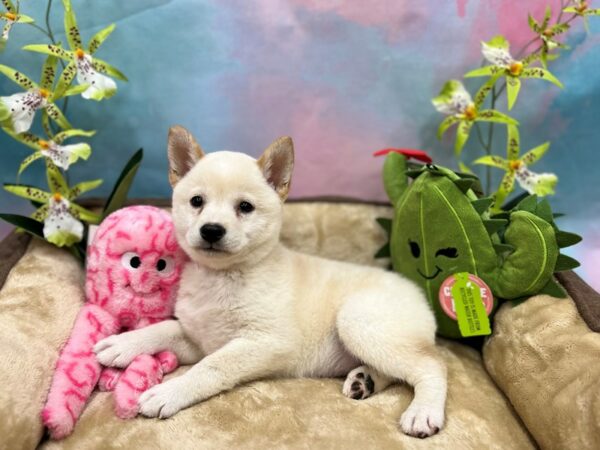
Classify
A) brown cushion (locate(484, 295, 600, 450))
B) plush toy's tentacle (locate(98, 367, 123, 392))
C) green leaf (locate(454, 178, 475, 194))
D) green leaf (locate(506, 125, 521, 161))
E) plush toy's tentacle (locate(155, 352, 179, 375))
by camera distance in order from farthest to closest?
green leaf (locate(506, 125, 521, 161)), green leaf (locate(454, 178, 475, 194)), plush toy's tentacle (locate(155, 352, 179, 375)), plush toy's tentacle (locate(98, 367, 123, 392)), brown cushion (locate(484, 295, 600, 450))

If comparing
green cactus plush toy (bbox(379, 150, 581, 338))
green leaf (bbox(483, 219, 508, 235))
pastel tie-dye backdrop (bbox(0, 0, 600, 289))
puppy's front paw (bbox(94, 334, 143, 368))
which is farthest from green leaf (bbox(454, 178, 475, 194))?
puppy's front paw (bbox(94, 334, 143, 368))

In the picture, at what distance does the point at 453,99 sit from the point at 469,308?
0.88m

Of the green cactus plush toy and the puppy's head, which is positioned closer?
the puppy's head

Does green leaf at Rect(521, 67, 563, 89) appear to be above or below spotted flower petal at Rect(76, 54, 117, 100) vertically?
above

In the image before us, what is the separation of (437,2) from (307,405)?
178 cm

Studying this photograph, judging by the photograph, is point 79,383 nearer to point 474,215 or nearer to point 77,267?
point 77,267

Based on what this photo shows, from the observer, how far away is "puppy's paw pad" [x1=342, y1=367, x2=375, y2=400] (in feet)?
5.90

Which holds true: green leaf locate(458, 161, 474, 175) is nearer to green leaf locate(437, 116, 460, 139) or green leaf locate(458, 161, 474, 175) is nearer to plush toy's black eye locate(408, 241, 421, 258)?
green leaf locate(437, 116, 460, 139)

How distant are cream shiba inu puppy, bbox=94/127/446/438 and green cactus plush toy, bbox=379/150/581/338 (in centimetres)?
15

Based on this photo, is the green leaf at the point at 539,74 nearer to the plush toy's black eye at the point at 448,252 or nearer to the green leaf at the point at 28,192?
the plush toy's black eye at the point at 448,252

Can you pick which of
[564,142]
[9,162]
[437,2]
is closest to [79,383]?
[9,162]

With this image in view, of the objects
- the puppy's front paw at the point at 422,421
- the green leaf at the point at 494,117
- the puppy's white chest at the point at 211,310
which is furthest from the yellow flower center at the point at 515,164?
the puppy's white chest at the point at 211,310

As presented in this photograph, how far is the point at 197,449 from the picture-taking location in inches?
58.4

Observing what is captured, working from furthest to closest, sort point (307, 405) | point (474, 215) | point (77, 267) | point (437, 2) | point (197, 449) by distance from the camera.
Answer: point (437, 2) → point (77, 267) → point (474, 215) → point (307, 405) → point (197, 449)
